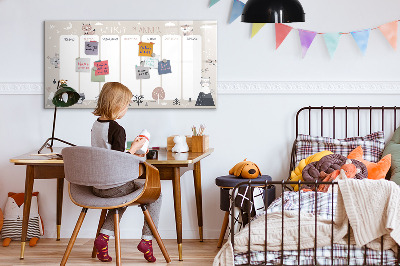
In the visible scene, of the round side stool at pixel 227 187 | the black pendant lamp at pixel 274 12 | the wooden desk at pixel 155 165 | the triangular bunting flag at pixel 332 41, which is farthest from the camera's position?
the triangular bunting flag at pixel 332 41

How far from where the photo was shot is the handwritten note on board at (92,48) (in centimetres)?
440

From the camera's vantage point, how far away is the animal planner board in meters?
4.38

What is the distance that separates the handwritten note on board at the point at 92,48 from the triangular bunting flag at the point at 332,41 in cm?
163

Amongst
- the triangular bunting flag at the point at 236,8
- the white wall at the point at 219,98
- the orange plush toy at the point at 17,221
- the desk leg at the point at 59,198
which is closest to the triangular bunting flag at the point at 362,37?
the white wall at the point at 219,98

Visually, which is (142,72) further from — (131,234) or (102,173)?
(102,173)

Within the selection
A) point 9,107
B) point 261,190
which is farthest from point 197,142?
point 9,107

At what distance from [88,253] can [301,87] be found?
187 centimetres

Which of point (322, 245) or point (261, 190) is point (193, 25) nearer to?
point (261, 190)

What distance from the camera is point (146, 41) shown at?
439 centimetres

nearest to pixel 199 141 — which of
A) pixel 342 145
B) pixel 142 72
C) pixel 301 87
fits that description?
pixel 142 72

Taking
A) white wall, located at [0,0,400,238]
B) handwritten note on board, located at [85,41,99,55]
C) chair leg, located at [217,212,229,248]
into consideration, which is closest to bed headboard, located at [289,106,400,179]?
white wall, located at [0,0,400,238]

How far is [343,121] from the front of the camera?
439cm

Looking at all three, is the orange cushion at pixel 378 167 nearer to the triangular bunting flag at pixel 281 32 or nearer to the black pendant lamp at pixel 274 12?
the triangular bunting flag at pixel 281 32

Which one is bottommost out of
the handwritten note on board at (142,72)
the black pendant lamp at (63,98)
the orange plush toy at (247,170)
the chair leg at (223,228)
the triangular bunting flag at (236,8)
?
the chair leg at (223,228)
